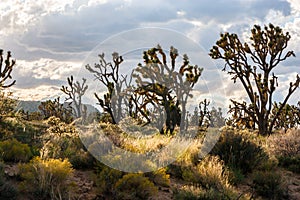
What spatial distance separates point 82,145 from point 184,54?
514 cm

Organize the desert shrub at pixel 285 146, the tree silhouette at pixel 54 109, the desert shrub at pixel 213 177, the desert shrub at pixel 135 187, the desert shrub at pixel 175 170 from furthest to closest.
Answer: the tree silhouette at pixel 54 109 < the desert shrub at pixel 285 146 < the desert shrub at pixel 175 170 < the desert shrub at pixel 213 177 < the desert shrub at pixel 135 187

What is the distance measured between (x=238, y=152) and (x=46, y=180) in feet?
19.4

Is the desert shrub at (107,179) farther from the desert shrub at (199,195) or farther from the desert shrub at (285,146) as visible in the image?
the desert shrub at (285,146)

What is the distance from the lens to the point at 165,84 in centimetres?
1712

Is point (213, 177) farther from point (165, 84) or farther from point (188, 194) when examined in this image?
point (165, 84)

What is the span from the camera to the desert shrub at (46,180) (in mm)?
7586

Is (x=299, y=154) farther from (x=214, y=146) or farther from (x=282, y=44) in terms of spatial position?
(x=282, y=44)

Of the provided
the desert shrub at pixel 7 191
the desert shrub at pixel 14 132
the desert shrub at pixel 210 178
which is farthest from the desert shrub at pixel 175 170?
the desert shrub at pixel 14 132

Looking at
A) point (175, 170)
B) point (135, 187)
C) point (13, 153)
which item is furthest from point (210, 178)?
point (13, 153)

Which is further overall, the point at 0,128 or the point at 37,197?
the point at 0,128

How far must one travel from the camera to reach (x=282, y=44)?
80.3ft

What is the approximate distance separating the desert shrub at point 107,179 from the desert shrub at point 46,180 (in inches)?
26.6

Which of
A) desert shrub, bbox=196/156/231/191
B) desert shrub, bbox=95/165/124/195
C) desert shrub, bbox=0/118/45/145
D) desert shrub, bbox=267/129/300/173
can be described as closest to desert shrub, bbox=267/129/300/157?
desert shrub, bbox=267/129/300/173

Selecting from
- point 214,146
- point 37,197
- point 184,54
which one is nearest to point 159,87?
point 184,54
